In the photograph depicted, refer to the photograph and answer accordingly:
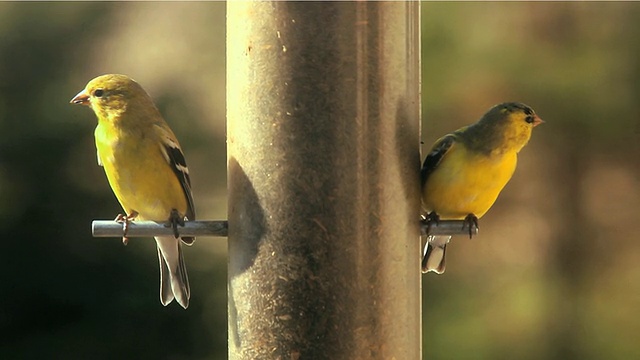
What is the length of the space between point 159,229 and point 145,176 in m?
0.43

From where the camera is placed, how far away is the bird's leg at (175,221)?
12.8ft

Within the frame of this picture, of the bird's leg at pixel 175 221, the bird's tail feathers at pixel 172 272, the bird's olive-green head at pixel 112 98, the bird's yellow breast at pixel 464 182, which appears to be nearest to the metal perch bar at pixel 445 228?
the bird's yellow breast at pixel 464 182

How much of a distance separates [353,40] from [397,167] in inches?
17.0

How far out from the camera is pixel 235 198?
3.75 m

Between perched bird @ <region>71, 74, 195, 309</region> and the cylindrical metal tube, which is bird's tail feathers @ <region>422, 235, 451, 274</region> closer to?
the cylindrical metal tube

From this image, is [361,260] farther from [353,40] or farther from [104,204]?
[104,204]

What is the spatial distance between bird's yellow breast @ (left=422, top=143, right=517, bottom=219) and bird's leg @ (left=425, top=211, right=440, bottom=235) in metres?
0.04

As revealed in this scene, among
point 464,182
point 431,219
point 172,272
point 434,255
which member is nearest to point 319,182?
point 431,219

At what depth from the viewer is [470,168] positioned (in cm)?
428

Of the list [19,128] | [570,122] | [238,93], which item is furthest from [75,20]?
[238,93]

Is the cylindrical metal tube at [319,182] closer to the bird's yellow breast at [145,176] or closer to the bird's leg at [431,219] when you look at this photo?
the bird's leg at [431,219]

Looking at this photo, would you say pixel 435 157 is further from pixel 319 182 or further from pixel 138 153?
pixel 138 153

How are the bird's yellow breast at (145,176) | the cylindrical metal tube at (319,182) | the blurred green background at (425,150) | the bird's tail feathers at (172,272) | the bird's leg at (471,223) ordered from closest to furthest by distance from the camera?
the cylindrical metal tube at (319,182) → the bird's leg at (471,223) → the bird's yellow breast at (145,176) → the bird's tail feathers at (172,272) → the blurred green background at (425,150)

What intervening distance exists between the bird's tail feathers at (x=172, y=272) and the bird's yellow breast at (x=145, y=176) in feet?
0.79
